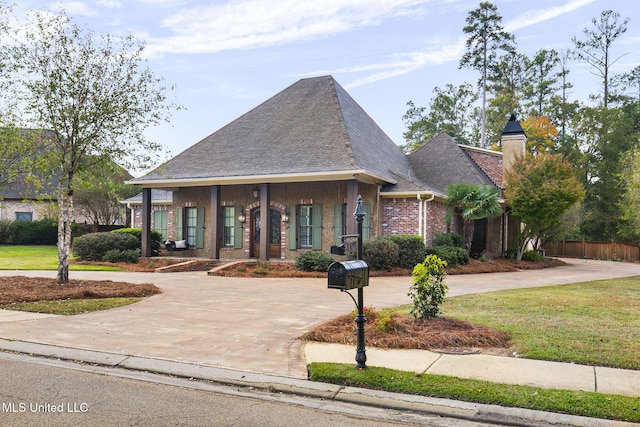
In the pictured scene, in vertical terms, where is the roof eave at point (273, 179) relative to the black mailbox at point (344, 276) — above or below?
above

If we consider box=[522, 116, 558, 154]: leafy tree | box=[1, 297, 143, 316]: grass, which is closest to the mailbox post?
box=[1, 297, 143, 316]: grass

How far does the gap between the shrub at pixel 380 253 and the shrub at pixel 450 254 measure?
207cm

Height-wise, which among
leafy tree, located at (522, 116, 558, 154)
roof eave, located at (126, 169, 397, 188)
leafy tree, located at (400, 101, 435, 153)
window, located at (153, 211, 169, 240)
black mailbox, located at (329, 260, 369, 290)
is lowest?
black mailbox, located at (329, 260, 369, 290)

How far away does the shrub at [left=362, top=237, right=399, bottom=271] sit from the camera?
57.8ft

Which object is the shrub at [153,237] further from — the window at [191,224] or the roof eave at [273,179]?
the roof eave at [273,179]

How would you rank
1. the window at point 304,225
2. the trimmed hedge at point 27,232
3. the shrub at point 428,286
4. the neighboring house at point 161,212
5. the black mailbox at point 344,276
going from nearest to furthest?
1. the black mailbox at point 344,276
2. the shrub at point 428,286
3. the window at point 304,225
4. the neighboring house at point 161,212
5. the trimmed hedge at point 27,232

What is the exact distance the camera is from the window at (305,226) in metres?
21.3

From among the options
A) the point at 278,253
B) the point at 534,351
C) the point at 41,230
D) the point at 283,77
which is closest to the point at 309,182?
the point at 278,253

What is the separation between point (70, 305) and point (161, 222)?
15036 mm

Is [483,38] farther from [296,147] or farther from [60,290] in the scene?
[60,290]

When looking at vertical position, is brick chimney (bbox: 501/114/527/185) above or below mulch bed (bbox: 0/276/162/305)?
above

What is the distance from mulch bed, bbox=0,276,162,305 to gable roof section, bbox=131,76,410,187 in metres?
6.10

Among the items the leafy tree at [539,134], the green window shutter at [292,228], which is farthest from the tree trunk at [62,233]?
the leafy tree at [539,134]

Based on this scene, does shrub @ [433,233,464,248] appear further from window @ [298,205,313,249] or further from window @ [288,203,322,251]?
window @ [298,205,313,249]
